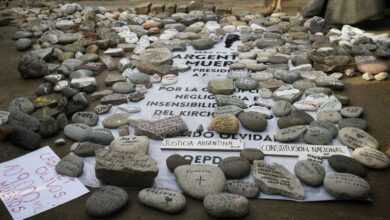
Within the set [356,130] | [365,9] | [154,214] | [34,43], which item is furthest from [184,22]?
[154,214]

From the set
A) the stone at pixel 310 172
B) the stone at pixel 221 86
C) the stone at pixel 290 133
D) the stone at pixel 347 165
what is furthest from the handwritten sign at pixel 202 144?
the stone at pixel 221 86

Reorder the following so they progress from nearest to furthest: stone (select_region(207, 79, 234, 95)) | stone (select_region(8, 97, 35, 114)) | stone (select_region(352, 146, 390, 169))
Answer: stone (select_region(352, 146, 390, 169)) < stone (select_region(8, 97, 35, 114)) < stone (select_region(207, 79, 234, 95))

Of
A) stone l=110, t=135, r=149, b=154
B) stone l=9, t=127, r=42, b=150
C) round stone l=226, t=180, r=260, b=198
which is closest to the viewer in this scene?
round stone l=226, t=180, r=260, b=198

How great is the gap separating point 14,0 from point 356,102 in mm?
3739

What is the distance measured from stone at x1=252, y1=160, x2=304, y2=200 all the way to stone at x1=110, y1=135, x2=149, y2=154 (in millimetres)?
459

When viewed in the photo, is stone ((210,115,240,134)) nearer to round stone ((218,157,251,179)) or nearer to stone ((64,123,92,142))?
round stone ((218,157,251,179))

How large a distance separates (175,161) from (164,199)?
24 centimetres

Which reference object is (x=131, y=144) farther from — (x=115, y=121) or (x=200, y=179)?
(x=200, y=179)

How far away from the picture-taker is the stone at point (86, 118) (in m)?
1.90

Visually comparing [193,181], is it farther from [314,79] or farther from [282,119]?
[314,79]

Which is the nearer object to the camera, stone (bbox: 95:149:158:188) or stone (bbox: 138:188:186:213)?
stone (bbox: 138:188:186:213)

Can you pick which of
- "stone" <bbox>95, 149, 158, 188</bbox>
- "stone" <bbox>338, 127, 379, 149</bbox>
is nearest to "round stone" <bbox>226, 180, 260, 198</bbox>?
"stone" <bbox>95, 149, 158, 188</bbox>

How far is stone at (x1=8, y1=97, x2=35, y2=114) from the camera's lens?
79.5 inches

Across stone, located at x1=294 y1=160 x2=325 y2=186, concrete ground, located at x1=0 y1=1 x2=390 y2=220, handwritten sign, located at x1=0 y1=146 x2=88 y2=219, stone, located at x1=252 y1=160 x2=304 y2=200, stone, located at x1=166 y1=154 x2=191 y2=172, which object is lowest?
handwritten sign, located at x1=0 y1=146 x2=88 y2=219
